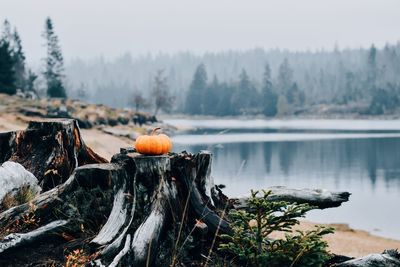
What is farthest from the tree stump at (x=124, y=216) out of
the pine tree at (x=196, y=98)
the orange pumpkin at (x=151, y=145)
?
the pine tree at (x=196, y=98)

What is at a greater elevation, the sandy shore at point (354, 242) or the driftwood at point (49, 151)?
the driftwood at point (49, 151)

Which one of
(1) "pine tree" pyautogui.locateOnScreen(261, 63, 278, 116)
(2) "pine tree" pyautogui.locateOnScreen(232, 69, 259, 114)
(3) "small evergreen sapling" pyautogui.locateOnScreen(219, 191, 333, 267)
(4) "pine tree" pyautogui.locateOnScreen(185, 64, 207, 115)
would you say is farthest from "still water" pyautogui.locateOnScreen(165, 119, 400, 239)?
(4) "pine tree" pyautogui.locateOnScreen(185, 64, 207, 115)

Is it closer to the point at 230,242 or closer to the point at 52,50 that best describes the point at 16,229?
the point at 230,242

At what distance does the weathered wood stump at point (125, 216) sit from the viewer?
6461mm

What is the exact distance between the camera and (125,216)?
22.4 ft

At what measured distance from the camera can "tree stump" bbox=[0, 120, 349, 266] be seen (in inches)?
254

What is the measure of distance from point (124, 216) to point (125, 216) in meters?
0.01

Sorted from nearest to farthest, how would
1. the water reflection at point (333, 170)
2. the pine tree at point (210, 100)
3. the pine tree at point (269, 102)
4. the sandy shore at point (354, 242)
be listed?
the sandy shore at point (354, 242), the water reflection at point (333, 170), the pine tree at point (269, 102), the pine tree at point (210, 100)

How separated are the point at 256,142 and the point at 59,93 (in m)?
30.6

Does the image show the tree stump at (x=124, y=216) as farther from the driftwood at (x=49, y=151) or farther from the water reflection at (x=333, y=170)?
the water reflection at (x=333, y=170)

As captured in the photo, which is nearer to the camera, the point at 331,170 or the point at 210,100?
the point at 331,170

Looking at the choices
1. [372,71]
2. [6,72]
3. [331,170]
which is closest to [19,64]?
[6,72]

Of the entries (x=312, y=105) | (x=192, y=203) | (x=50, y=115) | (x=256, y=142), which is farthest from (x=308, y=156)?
(x=312, y=105)

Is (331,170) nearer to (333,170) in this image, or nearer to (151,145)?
(333,170)
